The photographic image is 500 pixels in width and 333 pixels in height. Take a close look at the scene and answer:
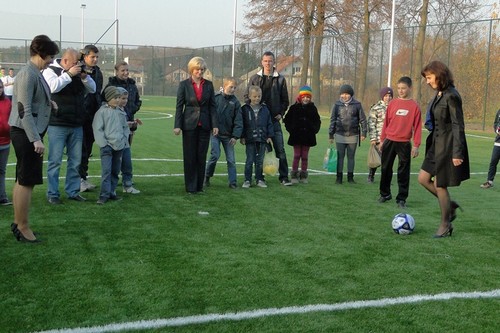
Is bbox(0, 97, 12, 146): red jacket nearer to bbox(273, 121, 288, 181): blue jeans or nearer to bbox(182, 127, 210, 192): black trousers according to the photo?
bbox(182, 127, 210, 192): black trousers

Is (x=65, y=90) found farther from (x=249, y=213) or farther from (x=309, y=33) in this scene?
(x=309, y=33)

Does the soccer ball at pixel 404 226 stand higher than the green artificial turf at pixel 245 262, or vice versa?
the soccer ball at pixel 404 226

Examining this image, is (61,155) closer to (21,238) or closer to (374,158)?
(21,238)

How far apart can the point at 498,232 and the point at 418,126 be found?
7.09 ft

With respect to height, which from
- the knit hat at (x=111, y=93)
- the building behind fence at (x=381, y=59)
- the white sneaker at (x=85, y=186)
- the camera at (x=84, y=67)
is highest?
the building behind fence at (x=381, y=59)

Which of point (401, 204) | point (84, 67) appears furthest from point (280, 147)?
point (84, 67)

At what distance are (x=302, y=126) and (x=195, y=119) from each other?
216 centimetres

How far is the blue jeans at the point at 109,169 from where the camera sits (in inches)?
339

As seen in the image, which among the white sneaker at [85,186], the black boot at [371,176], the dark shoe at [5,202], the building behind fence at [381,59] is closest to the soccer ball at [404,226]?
the black boot at [371,176]

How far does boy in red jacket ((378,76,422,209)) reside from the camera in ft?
29.3

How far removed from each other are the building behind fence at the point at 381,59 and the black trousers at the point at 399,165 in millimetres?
4786

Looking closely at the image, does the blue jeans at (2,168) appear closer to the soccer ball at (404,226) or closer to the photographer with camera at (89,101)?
the photographer with camera at (89,101)

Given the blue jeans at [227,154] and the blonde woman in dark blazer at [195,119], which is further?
the blue jeans at [227,154]

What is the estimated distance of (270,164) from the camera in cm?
1071
